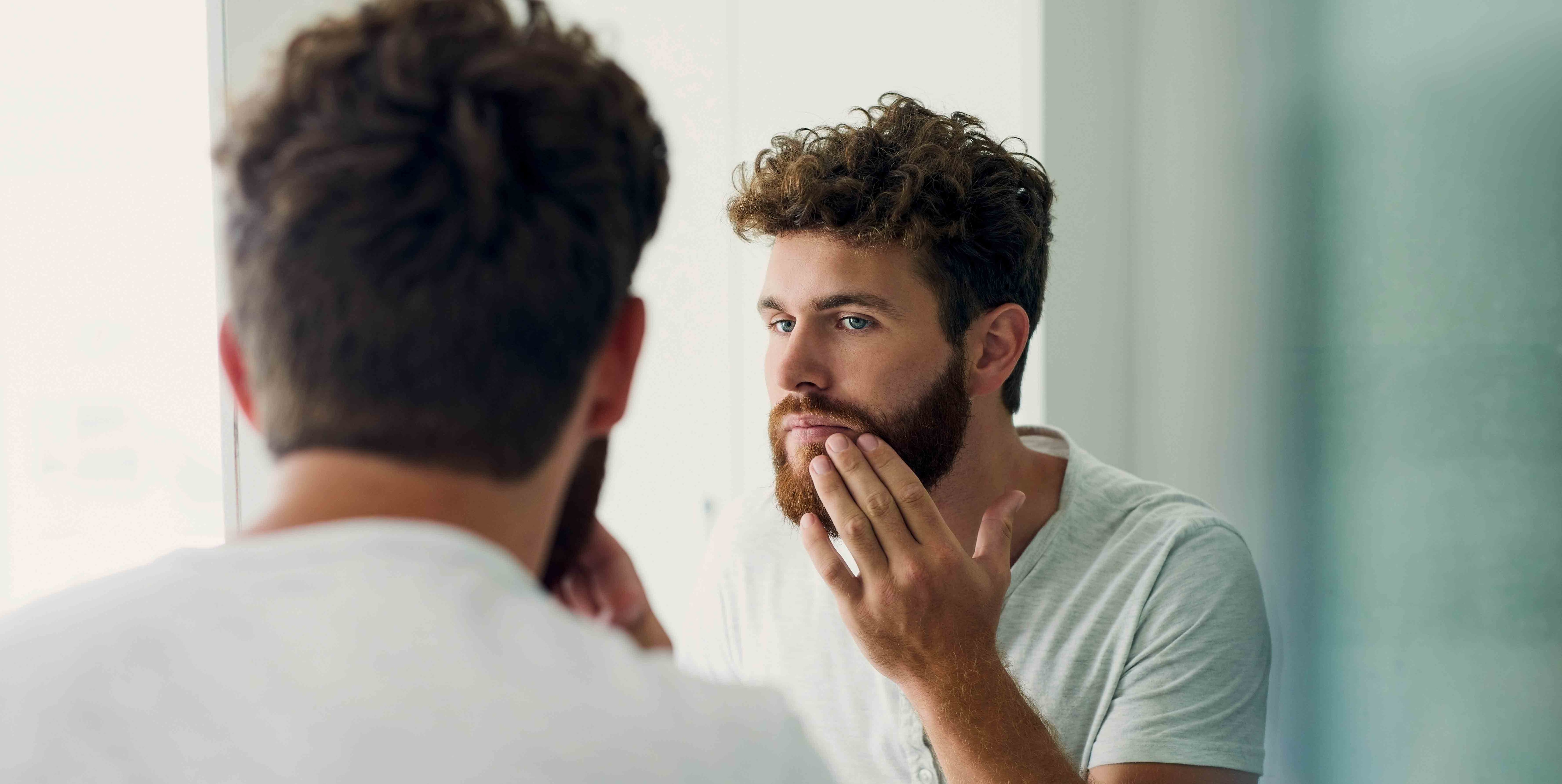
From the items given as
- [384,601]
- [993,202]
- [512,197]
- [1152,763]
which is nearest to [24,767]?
[384,601]

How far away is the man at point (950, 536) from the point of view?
1040 millimetres

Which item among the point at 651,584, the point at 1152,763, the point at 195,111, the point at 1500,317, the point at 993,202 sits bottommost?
the point at 651,584

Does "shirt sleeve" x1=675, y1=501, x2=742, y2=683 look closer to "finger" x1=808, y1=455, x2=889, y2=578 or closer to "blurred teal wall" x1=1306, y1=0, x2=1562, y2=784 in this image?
"finger" x1=808, y1=455, x2=889, y2=578

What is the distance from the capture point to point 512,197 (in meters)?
0.47

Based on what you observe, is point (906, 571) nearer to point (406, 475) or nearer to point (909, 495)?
point (909, 495)

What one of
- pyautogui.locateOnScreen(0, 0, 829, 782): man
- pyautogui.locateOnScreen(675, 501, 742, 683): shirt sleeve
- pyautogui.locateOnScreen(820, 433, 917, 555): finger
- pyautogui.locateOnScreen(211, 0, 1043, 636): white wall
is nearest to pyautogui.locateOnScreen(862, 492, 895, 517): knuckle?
pyautogui.locateOnScreen(820, 433, 917, 555): finger

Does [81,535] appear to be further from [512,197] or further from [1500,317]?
[1500,317]

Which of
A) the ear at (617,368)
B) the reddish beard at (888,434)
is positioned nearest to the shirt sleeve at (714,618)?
the reddish beard at (888,434)

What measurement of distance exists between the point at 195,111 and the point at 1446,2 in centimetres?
139

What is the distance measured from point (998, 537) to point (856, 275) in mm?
325

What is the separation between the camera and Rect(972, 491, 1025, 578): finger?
42.2 inches

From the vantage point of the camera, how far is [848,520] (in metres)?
1.11

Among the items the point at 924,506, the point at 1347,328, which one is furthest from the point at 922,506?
the point at 1347,328

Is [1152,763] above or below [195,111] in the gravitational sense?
below
